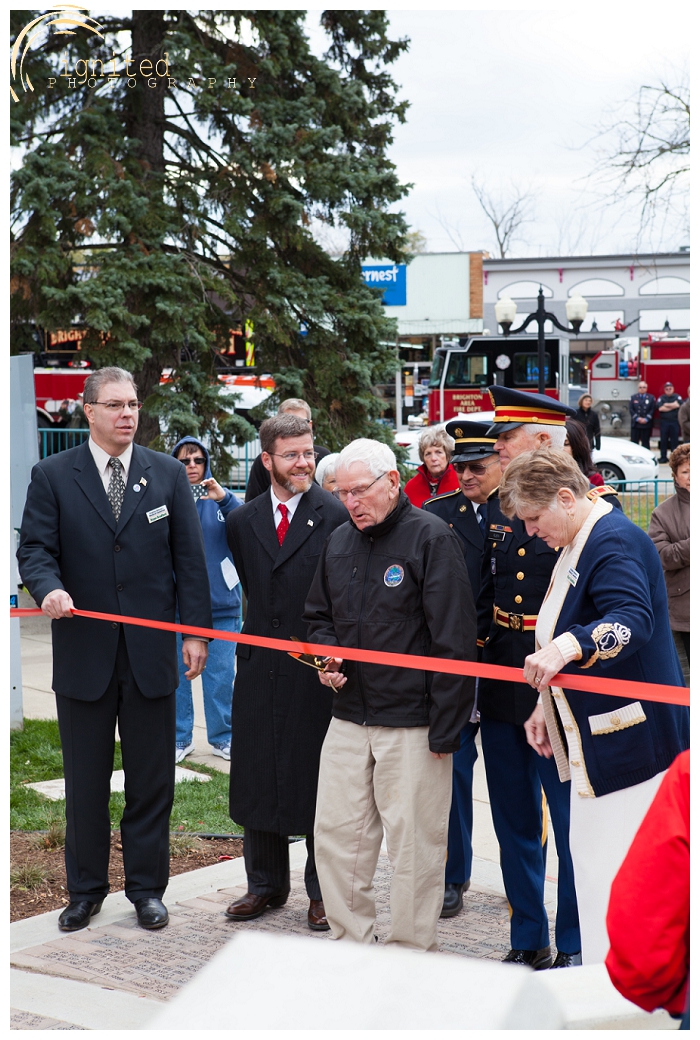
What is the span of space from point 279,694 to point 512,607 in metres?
1.15

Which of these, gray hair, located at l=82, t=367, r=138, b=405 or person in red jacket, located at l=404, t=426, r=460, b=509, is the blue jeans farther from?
gray hair, located at l=82, t=367, r=138, b=405

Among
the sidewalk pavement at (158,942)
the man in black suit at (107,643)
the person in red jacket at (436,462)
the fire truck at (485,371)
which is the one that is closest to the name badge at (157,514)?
the man in black suit at (107,643)

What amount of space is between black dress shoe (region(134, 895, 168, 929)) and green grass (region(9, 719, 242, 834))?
3.76 ft

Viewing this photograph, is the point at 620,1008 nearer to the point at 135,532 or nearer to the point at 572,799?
the point at 572,799

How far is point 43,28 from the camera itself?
11750 mm

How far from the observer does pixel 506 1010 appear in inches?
74.6

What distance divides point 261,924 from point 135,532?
1.79 meters

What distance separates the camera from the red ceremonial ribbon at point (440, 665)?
3.27m

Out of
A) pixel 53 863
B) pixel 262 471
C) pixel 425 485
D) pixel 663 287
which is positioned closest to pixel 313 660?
pixel 262 471

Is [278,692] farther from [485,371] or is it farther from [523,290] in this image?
[523,290]

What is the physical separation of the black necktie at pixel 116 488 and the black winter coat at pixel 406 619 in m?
1.15

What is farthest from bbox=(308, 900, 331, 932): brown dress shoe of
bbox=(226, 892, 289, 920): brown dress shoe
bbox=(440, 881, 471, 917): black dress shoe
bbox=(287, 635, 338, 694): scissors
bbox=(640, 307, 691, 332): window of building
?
bbox=(640, 307, 691, 332): window of building

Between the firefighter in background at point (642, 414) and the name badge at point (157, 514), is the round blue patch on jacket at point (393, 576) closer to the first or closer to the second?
the name badge at point (157, 514)
